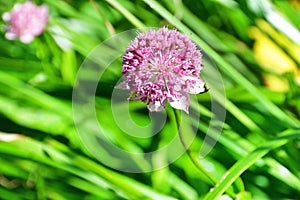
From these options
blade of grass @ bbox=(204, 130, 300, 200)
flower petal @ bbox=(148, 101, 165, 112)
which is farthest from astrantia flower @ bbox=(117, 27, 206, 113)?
blade of grass @ bbox=(204, 130, 300, 200)

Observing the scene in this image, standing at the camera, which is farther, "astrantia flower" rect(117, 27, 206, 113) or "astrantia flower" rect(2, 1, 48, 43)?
"astrantia flower" rect(2, 1, 48, 43)

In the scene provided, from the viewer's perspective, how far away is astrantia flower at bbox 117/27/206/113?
0.73m

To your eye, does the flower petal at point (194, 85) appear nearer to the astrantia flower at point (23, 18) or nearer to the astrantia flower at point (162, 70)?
the astrantia flower at point (162, 70)

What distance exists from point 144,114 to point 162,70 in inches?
8.0

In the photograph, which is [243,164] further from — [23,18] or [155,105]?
[23,18]

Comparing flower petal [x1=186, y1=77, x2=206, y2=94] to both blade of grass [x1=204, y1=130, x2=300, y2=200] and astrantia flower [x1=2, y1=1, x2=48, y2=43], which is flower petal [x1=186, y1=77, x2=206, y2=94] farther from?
astrantia flower [x1=2, y1=1, x2=48, y2=43]

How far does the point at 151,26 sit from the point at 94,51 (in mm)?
→ 113

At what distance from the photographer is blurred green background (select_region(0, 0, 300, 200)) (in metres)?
0.81

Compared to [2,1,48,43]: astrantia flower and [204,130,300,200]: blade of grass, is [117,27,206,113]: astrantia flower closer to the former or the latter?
[204,130,300,200]: blade of grass

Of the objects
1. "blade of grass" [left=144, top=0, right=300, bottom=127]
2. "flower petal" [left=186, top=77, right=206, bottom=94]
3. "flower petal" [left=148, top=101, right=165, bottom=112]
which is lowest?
"flower petal" [left=148, top=101, right=165, bottom=112]

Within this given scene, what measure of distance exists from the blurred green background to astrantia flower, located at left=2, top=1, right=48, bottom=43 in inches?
0.6

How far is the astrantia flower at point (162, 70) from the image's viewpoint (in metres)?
0.73

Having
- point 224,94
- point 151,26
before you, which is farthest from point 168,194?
point 151,26

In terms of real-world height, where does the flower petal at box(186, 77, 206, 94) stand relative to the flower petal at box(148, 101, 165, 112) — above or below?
above
